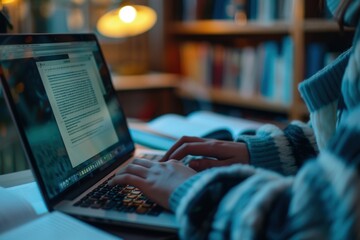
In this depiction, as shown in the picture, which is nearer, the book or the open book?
the book

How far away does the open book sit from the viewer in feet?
3.21

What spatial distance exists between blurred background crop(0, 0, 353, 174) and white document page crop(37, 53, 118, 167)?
1161mm

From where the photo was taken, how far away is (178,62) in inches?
113

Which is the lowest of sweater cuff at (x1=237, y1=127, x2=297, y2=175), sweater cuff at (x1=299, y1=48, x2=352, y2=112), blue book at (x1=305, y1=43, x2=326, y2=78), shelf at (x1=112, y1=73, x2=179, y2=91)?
shelf at (x1=112, y1=73, x2=179, y2=91)

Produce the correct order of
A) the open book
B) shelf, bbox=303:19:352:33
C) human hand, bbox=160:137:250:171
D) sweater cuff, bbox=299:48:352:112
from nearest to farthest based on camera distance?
sweater cuff, bbox=299:48:352:112
human hand, bbox=160:137:250:171
the open book
shelf, bbox=303:19:352:33

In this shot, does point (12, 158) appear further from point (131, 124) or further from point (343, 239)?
point (343, 239)

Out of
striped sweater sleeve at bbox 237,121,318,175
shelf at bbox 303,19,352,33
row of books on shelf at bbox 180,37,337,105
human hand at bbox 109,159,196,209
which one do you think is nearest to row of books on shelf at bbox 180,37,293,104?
row of books on shelf at bbox 180,37,337,105

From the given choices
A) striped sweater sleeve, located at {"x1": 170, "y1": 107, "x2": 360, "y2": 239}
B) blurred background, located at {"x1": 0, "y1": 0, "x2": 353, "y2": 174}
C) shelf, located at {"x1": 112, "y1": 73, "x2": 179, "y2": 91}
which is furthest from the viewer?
shelf, located at {"x1": 112, "y1": 73, "x2": 179, "y2": 91}

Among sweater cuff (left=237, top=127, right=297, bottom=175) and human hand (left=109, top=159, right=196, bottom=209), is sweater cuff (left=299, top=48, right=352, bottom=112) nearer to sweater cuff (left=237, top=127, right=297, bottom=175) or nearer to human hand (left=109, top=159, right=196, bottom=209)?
sweater cuff (left=237, top=127, right=297, bottom=175)

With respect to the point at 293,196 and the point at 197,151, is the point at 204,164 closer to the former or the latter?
the point at 197,151

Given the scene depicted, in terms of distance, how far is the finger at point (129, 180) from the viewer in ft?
2.08

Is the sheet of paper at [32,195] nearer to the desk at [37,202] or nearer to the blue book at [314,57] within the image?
the desk at [37,202]

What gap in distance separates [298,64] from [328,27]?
0.21m

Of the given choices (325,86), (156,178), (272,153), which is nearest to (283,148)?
(272,153)
